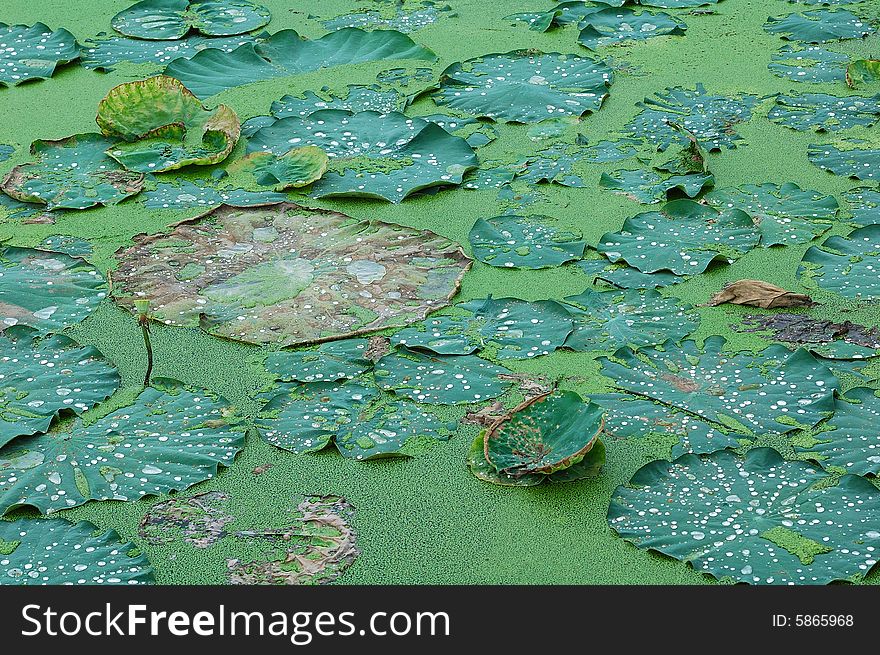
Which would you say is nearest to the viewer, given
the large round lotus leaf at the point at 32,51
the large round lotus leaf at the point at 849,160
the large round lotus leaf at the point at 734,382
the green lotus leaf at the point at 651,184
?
the large round lotus leaf at the point at 734,382

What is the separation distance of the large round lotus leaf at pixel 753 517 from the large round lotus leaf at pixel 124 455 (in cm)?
78

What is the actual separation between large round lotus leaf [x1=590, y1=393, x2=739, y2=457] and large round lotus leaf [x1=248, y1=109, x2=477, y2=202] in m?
1.05

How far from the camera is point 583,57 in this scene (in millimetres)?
3814

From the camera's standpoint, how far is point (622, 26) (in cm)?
412

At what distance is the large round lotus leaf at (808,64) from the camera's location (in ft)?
12.1

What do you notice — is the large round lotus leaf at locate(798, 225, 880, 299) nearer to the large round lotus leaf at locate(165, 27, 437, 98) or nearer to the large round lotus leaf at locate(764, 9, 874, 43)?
the large round lotus leaf at locate(764, 9, 874, 43)

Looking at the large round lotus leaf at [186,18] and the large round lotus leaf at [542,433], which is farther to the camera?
the large round lotus leaf at [186,18]

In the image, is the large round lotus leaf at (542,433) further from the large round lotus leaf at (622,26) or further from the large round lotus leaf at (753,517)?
the large round lotus leaf at (622,26)

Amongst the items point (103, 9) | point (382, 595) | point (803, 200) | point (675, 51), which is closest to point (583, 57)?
point (675, 51)

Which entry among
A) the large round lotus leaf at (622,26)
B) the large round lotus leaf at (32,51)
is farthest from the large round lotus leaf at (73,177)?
the large round lotus leaf at (622,26)

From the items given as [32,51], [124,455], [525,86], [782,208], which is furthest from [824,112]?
[32,51]

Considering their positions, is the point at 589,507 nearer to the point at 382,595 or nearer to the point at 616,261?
the point at 382,595

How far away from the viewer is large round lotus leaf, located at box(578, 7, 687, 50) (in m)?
4.01

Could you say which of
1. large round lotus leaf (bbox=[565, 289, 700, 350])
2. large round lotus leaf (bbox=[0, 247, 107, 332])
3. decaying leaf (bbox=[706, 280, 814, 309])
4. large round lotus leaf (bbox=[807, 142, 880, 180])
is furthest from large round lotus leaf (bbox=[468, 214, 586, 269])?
large round lotus leaf (bbox=[0, 247, 107, 332])
